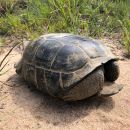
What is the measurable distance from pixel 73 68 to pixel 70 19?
1910mm

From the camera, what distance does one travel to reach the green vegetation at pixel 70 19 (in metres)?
5.00

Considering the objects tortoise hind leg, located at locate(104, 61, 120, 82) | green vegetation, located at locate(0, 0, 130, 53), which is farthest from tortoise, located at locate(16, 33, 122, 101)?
green vegetation, located at locate(0, 0, 130, 53)

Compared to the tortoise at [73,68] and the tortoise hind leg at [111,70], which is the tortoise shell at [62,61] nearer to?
the tortoise at [73,68]

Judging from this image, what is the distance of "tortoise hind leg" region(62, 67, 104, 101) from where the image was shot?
325 centimetres

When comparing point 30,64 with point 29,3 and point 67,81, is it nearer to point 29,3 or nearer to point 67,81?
point 67,81

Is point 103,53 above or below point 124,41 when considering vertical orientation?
above

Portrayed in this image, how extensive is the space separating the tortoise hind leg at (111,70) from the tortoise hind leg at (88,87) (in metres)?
0.23

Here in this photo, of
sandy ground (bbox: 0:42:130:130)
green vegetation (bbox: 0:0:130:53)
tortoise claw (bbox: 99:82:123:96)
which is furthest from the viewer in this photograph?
green vegetation (bbox: 0:0:130:53)

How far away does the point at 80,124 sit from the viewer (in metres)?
3.15

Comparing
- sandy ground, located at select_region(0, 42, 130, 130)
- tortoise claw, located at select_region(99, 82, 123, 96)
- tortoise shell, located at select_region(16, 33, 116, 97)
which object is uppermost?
tortoise shell, located at select_region(16, 33, 116, 97)

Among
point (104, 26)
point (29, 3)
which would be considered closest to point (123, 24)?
point (104, 26)

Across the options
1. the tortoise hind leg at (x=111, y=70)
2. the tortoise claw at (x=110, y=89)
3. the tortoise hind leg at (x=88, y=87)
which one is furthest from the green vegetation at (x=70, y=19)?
the tortoise hind leg at (x=88, y=87)

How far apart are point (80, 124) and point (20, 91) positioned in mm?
945

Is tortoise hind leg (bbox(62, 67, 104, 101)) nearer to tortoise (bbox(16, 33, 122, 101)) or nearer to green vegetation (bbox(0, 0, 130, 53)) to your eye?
tortoise (bbox(16, 33, 122, 101))
